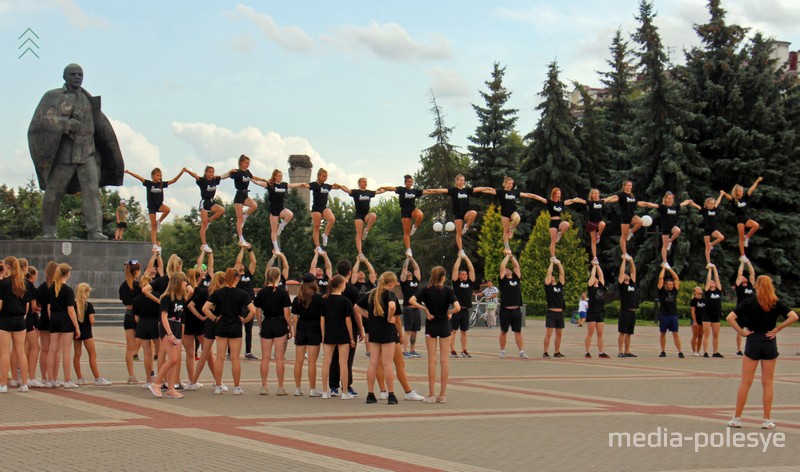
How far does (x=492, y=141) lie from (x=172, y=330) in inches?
2166

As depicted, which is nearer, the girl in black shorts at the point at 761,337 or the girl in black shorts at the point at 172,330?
the girl in black shorts at the point at 761,337

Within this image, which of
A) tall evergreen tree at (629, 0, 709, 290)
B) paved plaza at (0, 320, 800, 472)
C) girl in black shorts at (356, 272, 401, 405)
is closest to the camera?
paved plaza at (0, 320, 800, 472)

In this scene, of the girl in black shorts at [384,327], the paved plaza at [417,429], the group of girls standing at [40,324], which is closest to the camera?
A: the paved plaza at [417,429]

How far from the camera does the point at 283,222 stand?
77.8 ft

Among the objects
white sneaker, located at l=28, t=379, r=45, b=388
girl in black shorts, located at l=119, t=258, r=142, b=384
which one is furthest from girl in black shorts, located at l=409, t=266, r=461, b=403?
white sneaker, located at l=28, t=379, r=45, b=388

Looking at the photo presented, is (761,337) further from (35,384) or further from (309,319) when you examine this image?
(35,384)

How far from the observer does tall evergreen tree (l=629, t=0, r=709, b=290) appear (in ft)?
177

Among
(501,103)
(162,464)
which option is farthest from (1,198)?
(162,464)

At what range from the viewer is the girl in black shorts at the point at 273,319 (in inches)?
557

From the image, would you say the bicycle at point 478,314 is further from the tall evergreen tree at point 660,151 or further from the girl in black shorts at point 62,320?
the girl in black shorts at point 62,320

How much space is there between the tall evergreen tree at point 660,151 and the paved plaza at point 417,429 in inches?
1499

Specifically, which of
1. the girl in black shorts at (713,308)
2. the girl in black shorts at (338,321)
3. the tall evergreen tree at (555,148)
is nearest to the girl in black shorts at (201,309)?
the girl in black shorts at (338,321)

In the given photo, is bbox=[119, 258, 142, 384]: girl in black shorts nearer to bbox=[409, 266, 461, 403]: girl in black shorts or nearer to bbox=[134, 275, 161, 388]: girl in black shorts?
bbox=[134, 275, 161, 388]: girl in black shorts

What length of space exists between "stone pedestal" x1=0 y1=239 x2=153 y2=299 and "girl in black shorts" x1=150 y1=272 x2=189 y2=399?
2100 centimetres
